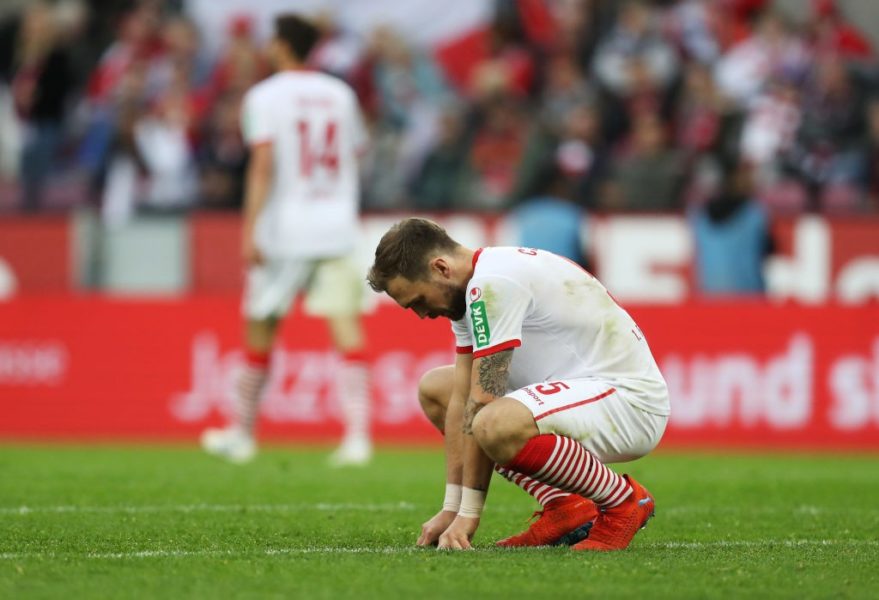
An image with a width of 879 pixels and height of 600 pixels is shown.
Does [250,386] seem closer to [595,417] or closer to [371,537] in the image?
[371,537]

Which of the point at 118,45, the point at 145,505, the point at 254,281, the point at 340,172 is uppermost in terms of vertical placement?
the point at 118,45

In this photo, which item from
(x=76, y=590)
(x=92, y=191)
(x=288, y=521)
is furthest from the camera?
(x=92, y=191)

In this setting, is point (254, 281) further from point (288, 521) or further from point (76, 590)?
point (76, 590)

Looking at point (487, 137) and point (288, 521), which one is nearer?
point (288, 521)

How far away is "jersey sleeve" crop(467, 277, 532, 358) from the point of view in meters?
5.32

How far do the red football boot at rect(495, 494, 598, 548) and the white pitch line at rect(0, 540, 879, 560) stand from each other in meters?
0.25

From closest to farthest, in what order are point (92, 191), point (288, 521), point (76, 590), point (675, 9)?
point (76, 590) < point (288, 521) < point (92, 191) < point (675, 9)

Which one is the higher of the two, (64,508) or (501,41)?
(501,41)

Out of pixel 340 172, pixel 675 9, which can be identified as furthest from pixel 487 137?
pixel 340 172

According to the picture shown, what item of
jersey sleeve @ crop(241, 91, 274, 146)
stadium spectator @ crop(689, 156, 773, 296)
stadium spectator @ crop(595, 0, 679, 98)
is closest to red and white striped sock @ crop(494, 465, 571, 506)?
jersey sleeve @ crop(241, 91, 274, 146)

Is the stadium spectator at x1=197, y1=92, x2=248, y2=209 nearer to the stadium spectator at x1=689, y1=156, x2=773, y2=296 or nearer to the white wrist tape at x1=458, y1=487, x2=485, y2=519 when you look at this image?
the stadium spectator at x1=689, y1=156, x2=773, y2=296

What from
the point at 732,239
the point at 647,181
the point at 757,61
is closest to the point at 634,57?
the point at 757,61

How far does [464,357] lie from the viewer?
5703 millimetres

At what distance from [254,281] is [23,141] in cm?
699
